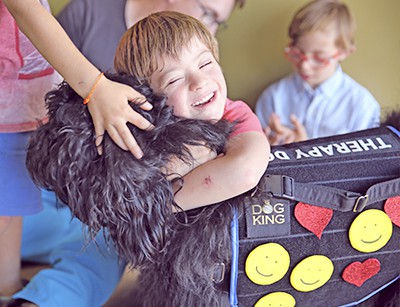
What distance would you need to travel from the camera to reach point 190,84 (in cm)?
69

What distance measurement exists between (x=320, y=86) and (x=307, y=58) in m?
0.07

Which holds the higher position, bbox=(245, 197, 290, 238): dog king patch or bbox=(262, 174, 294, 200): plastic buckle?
bbox=(262, 174, 294, 200): plastic buckle

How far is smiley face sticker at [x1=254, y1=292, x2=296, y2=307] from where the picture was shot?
0.75 m

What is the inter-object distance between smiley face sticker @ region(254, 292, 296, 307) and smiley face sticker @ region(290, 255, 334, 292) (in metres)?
0.02

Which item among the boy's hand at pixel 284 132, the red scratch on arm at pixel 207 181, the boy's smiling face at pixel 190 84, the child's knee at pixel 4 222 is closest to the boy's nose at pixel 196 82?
the boy's smiling face at pixel 190 84

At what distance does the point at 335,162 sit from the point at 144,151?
26 centimetres

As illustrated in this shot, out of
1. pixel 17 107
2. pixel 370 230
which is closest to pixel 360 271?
pixel 370 230

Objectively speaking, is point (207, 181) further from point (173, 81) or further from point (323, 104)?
point (323, 104)

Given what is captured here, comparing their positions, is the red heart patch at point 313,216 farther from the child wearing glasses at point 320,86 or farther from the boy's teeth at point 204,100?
the child wearing glasses at point 320,86

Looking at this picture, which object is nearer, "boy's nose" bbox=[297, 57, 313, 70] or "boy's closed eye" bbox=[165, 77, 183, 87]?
"boy's closed eye" bbox=[165, 77, 183, 87]

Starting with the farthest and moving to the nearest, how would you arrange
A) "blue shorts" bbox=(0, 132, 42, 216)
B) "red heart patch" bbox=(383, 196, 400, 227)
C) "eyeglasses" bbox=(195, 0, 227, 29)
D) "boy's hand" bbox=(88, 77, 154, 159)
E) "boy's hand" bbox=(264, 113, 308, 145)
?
"boy's hand" bbox=(264, 113, 308, 145) → "eyeglasses" bbox=(195, 0, 227, 29) → "blue shorts" bbox=(0, 132, 42, 216) → "red heart patch" bbox=(383, 196, 400, 227) → "boy's hand" bbox=(88, 77, 154, 159)

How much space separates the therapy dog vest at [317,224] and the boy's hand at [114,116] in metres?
0.16

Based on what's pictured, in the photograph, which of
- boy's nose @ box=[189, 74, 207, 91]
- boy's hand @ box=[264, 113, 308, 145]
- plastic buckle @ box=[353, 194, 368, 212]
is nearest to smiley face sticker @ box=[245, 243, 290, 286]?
plastic buckle @ box=[353, 194, 368, 212]

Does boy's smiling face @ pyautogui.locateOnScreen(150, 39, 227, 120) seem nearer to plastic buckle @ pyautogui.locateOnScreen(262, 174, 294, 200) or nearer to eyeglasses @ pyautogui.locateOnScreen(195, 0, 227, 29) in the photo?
plastic buckle @ pyautogui.locateOnScreen(262, 174, 294, 200)
